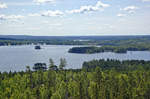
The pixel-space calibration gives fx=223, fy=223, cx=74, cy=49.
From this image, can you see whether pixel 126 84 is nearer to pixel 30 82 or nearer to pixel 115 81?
Result: pixel 115 81

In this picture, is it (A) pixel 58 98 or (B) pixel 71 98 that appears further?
(B) pixel 71 98

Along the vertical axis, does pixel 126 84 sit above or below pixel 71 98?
above

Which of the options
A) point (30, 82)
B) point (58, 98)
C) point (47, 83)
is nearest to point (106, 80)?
point (58, 98)

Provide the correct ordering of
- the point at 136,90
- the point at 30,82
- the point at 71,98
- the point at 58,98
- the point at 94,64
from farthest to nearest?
the point at 94,64 → the point at 30,82 → the point at 71,98 → the point at 136,90 → the point at 58,98

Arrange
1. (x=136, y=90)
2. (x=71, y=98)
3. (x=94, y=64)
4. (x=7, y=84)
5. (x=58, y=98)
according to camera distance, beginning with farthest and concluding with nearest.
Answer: (x=94, y=64), (x=7, y=84), (x=71, y=98), (x=136, y=90), (x=58, y=98)

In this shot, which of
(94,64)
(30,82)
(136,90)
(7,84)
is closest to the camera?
(136,90)

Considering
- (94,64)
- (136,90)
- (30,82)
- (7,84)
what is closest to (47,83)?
(30,82)

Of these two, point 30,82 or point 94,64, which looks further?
point 94,64

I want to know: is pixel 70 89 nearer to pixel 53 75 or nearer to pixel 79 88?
pixel 79 88

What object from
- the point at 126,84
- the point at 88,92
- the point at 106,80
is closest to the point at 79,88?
the point at 88,92

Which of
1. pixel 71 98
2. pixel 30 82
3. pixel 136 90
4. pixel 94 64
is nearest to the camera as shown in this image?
pixel 136 90
